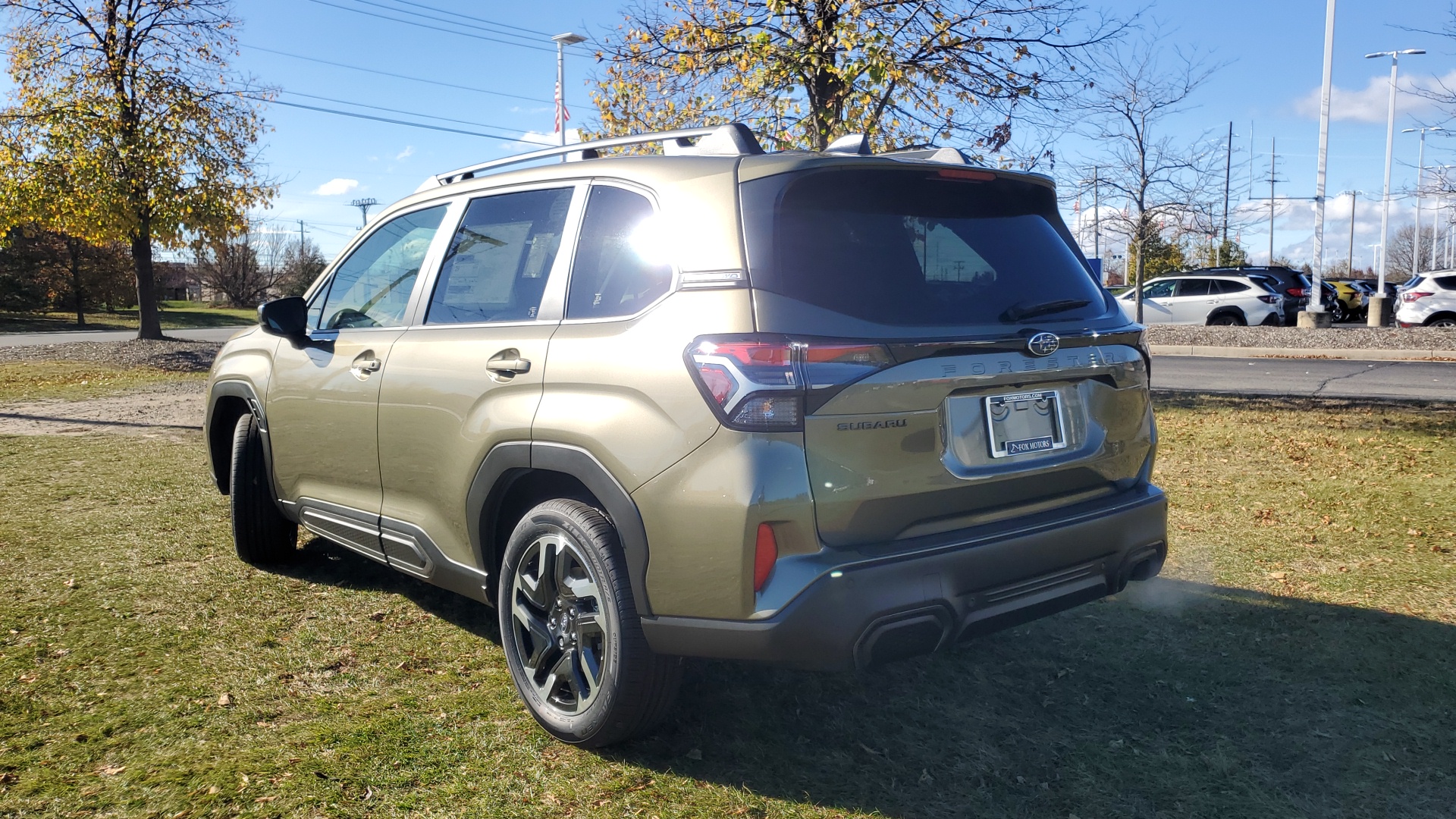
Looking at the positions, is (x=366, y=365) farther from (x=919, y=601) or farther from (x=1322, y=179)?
(x=1322, y=179)

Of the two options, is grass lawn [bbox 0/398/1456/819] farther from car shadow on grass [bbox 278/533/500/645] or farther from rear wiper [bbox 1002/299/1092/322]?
rear wiper [bbox 1002/299/1092/322]

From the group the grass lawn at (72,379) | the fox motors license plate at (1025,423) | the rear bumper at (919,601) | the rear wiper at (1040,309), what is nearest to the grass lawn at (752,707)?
the rear bumper at (919,601)

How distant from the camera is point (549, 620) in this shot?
10.9 feet

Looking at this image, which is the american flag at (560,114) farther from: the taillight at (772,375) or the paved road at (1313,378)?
the taillight at (772,375)

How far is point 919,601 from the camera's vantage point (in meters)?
2.79

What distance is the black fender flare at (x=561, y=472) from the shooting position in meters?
2.94

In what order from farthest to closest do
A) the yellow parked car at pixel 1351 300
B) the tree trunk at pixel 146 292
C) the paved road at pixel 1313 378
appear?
the yellow parked car at pixel 1351 300
the tree trunk at pixel 146 292
the paved road at pixel 1313 378

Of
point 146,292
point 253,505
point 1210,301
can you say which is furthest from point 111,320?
point 253,505

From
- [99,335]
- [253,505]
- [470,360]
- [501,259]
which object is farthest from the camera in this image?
[99,335]

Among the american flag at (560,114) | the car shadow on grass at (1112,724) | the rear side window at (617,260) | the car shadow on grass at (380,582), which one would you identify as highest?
the american flag at (560,114)

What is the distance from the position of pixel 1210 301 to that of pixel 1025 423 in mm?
25150

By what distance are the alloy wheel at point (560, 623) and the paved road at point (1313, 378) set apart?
1168 centimetres

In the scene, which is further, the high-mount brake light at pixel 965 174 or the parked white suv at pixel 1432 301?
the parked white suv at pixel 1432 301

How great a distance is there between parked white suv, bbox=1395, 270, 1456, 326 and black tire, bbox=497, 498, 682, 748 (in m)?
25.3
